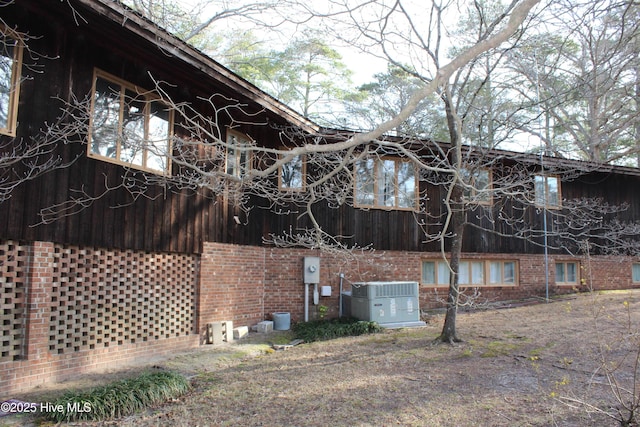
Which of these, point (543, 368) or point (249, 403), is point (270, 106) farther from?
point (543, 368)

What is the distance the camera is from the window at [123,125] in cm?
682

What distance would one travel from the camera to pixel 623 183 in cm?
1525

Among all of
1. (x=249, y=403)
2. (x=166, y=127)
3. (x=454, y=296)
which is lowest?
(x=249, y=403)

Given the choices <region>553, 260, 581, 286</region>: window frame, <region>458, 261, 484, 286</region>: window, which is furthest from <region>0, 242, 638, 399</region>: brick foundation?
<region>553, 260, 581, 286</region>: window frame

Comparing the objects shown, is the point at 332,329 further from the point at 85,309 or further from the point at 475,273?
the point at 475,273

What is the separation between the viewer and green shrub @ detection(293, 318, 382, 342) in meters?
9.36

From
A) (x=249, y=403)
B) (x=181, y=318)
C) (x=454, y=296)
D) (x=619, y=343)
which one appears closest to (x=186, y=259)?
(x=181, y=318)

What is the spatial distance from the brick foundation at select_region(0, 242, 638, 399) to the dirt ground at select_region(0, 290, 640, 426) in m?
0.51

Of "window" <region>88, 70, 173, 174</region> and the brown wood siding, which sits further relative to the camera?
"window" <region>88, 70, 173, 174</region>

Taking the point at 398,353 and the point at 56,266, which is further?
the point at 398,353

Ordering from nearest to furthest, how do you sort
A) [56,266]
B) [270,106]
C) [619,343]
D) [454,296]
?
[56,266] < [619,343] < [454,296] < [270,106]

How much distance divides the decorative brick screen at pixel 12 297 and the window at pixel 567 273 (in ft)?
46.5

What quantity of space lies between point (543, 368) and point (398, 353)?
2.21 meters

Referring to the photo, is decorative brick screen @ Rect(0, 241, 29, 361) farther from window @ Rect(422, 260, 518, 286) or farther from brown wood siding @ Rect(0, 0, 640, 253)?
window @ Rect(422, 260, 518, 286)
